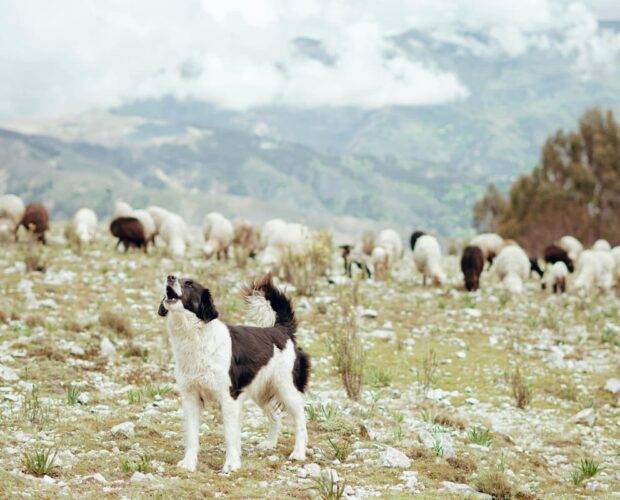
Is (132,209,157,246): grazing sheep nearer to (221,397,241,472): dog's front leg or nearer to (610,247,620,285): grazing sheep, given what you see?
(610,247,620,285): grazing sheep

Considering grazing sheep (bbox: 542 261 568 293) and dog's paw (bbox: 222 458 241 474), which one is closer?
dog's paw (bbox: 222 458 241 474)

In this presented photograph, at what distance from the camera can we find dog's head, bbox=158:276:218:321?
230 inches

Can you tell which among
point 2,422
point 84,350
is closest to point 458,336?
point 84,350

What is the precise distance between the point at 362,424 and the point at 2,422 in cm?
351

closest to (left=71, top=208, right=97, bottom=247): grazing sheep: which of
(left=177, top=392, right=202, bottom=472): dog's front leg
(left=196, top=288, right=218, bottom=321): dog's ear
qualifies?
(left=177, top=392, right=202, bottom=472): dog's front leg

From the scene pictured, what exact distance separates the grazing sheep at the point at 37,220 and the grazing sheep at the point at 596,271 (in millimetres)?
16086

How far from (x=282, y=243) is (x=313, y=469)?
1486cm

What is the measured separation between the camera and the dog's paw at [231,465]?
6.09 meters

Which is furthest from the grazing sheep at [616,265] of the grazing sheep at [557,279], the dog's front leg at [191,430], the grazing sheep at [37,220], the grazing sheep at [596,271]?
the dog's front leg at [191,430]

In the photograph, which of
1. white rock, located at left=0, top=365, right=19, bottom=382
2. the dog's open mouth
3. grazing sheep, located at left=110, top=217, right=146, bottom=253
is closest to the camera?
the dog's open mouth

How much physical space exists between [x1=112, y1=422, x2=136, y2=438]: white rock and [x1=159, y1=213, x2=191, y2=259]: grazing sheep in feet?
50.1

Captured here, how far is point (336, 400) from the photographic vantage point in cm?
916

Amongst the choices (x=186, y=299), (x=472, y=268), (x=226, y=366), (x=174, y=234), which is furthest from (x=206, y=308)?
(x=174, y=234)

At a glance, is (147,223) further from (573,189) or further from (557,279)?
(573,189)
